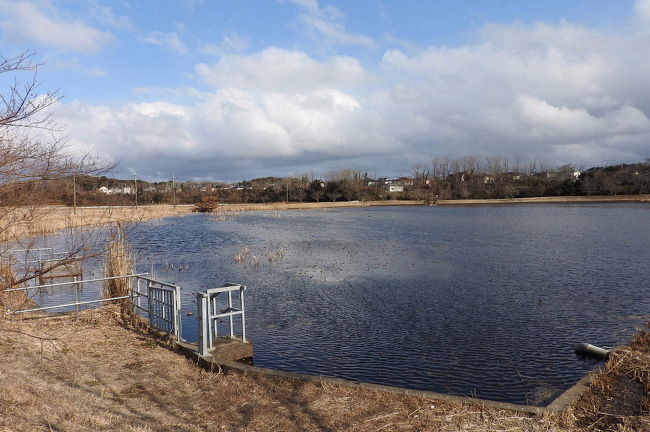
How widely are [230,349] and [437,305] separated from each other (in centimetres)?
782

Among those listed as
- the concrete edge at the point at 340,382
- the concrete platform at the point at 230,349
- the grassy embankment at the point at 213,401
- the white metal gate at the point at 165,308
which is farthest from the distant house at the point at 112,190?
the concrete platform at the point at 230,349

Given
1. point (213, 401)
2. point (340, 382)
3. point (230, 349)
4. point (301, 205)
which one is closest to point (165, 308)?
point (230, 349)

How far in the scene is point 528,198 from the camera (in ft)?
332

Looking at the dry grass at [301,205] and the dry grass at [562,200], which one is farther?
the dry grass at [562,200]

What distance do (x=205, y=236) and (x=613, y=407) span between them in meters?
33.5

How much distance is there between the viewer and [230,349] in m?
9.14

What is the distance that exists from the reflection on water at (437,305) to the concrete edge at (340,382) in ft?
5.49

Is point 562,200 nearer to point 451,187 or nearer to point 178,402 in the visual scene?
point 451,187

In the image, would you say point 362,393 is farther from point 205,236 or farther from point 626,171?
point 626,171

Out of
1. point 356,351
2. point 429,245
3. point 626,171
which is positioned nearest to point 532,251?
point 429,245

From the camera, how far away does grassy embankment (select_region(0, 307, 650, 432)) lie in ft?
19.4

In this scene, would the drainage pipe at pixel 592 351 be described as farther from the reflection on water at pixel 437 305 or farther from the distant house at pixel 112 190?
the distant house at pixel 112 190

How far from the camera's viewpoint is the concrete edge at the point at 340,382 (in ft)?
21.3

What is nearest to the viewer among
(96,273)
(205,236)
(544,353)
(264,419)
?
(264,419)
